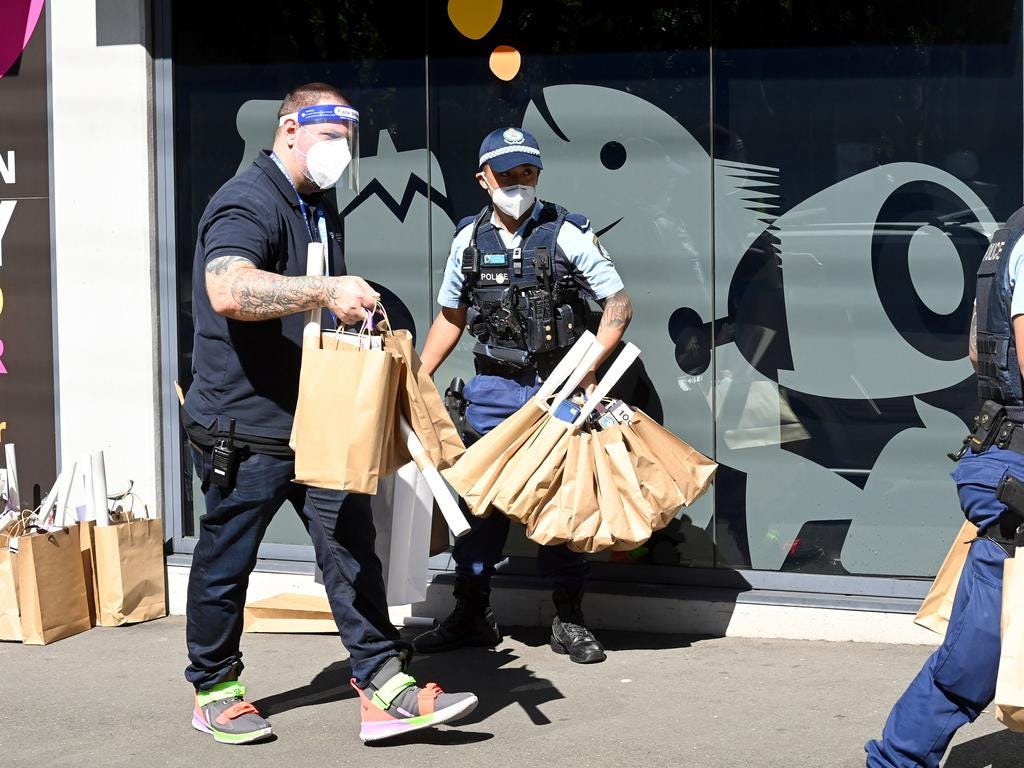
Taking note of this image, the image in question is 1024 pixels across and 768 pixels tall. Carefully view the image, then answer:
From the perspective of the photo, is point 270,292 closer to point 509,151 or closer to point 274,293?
point 274,293

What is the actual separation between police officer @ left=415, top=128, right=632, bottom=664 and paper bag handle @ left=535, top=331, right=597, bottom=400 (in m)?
0.10

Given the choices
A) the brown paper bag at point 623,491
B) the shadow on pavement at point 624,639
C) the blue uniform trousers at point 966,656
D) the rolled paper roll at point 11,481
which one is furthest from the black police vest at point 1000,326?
the rolled paper roll at point 11,481

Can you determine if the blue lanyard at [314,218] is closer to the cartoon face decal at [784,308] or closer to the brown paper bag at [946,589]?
the cartoon face decal at [784,308]

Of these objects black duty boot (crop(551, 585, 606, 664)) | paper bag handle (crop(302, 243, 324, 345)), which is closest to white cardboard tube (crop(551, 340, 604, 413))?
black duty boot (crop(551, 585, 606, 664))

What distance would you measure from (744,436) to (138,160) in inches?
120

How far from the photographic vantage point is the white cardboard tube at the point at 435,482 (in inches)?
154

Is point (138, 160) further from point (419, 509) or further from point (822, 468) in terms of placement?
point (822, 468)

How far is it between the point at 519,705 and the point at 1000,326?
218 cm

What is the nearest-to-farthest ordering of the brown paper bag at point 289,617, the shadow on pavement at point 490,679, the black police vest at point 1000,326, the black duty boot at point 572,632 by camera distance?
the black police vest at point 1000,326 → the shadow on pavement at point 490,679 → the black duty boot at point 572,632 → the brown paper bag at point 289,617

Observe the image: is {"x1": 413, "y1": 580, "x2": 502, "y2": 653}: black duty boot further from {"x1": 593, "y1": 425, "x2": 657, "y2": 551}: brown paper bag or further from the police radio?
the police radio

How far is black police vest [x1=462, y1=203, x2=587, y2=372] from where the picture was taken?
526cm

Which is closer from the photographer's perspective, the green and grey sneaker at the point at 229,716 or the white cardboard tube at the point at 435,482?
the white cardboard tube at the point at 435,482

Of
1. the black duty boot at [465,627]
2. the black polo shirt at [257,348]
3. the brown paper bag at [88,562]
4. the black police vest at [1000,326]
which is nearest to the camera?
the black police vest at [1000,326]

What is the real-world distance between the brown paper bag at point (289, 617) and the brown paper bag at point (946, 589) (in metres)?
2.72
